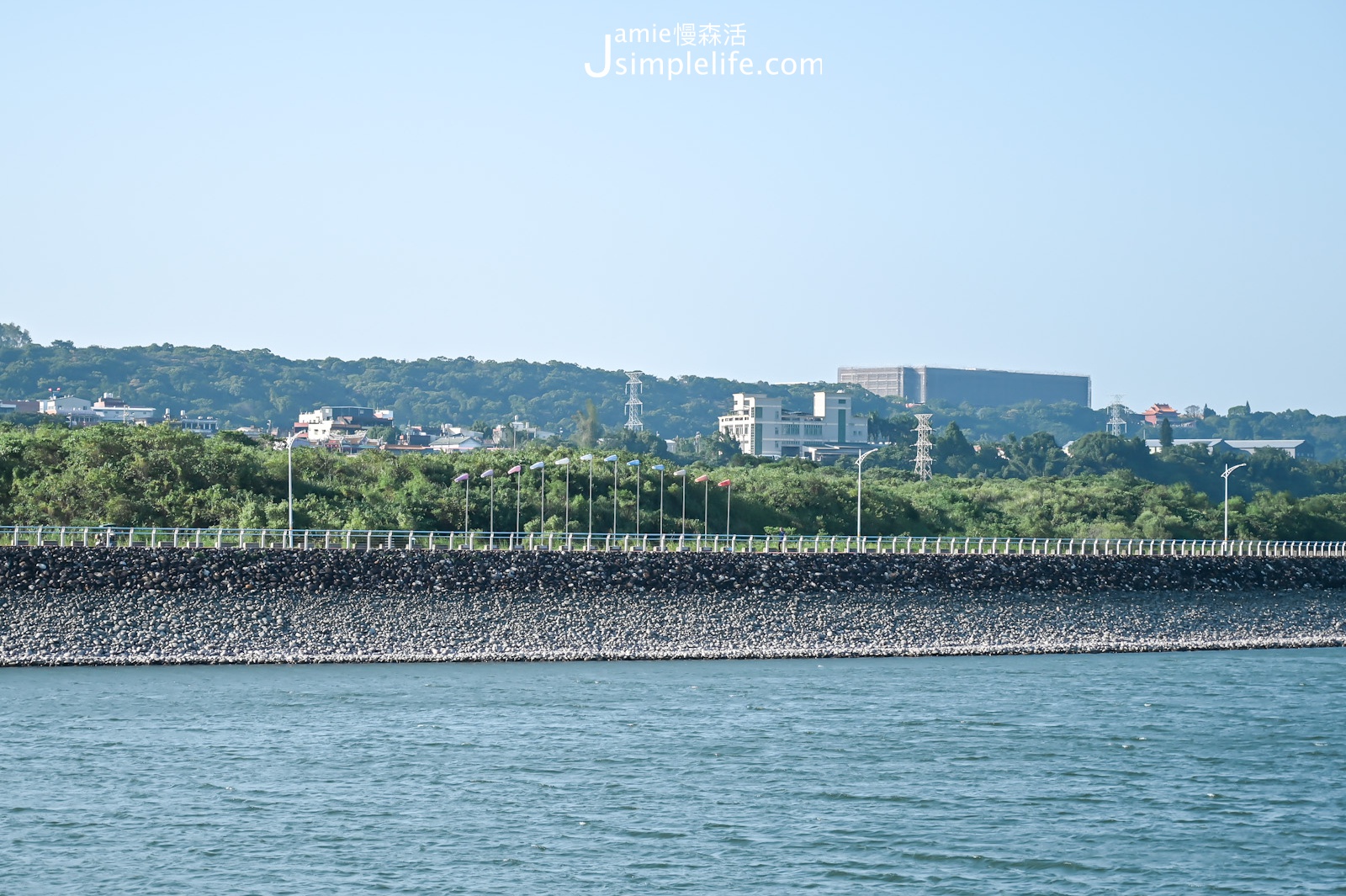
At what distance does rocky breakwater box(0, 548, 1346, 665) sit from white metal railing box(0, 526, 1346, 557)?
1.95 metres

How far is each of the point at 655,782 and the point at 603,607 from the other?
→ 2303 cm

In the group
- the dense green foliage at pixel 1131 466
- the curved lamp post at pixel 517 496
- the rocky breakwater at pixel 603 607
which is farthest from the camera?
the dense green foliage at pixel 1131 466

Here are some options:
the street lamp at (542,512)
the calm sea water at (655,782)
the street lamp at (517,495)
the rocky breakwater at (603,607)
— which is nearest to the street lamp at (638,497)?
the street lamp at (542,512)

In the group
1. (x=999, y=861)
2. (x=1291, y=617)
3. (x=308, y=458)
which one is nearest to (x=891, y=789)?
(x=999, y=861)

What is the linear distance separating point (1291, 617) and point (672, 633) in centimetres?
2891

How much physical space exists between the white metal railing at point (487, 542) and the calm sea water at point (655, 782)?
34.9ft

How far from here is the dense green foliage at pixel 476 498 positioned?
240 feet

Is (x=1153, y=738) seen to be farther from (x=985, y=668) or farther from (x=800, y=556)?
(x=800, y=556)

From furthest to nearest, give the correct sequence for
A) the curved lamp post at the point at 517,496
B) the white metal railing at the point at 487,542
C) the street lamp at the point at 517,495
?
1. the curved lamp post at the point at 517,496
2. the street lamp at the point at 517,495
3. the white metal railing at the point at 487,542

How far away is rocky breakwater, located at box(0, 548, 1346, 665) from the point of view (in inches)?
2067

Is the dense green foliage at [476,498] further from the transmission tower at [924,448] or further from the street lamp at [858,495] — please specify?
the transmission tower at [924,448]

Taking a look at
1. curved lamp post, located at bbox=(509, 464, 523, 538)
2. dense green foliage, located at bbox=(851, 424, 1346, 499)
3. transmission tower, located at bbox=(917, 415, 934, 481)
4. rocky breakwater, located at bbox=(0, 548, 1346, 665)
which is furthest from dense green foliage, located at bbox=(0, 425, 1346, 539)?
dense green foliage, located at bbox=(851, 424, 1346, 499)

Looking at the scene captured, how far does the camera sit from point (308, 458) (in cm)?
8738

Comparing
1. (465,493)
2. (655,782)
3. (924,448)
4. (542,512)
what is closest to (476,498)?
(465,493)
